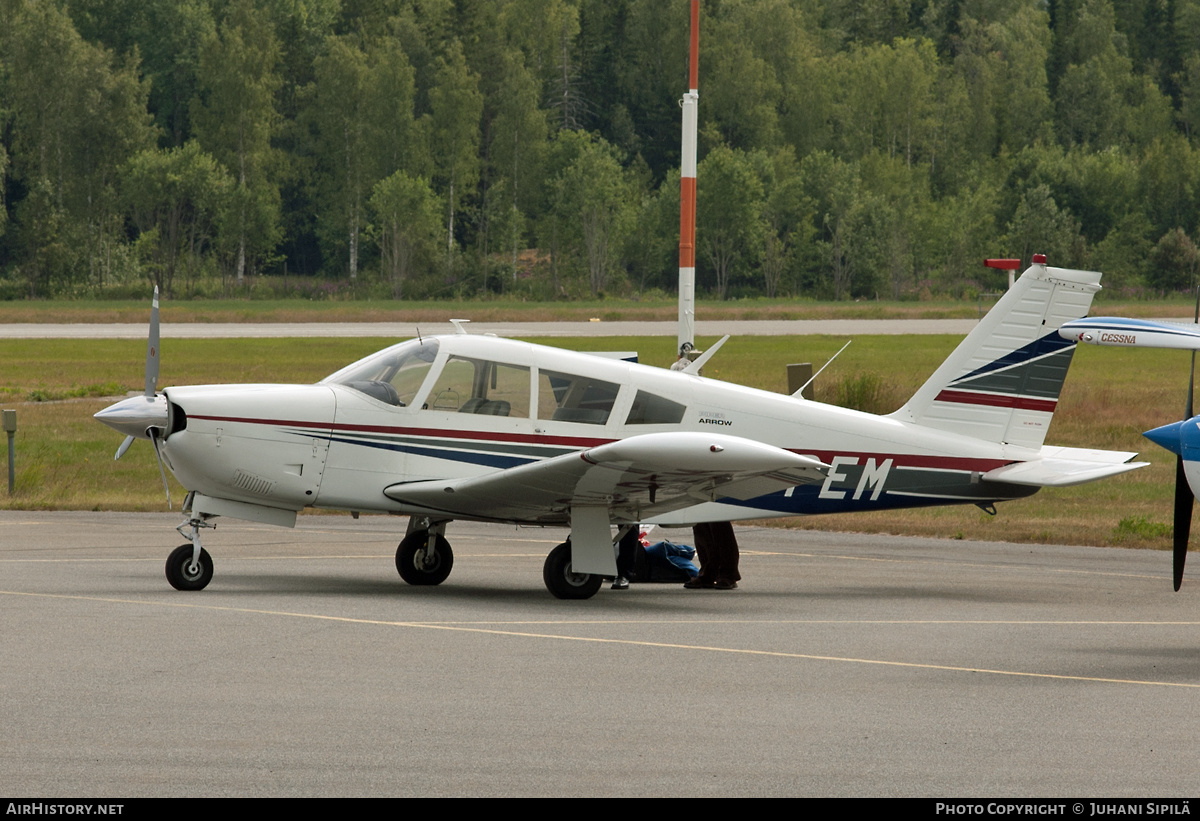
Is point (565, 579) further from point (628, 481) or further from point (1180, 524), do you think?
point (1180, 524)

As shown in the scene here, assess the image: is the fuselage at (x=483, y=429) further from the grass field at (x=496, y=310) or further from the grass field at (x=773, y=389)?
the grass field at (x=496, y=310)

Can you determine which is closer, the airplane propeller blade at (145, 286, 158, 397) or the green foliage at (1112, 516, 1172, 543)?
the airplane propeller blade at (145, 286, 158, 397)

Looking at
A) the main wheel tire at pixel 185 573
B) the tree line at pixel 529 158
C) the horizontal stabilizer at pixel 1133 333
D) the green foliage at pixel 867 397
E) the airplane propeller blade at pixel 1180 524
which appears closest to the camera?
the horizontal stabilizer at pixel 1133 333

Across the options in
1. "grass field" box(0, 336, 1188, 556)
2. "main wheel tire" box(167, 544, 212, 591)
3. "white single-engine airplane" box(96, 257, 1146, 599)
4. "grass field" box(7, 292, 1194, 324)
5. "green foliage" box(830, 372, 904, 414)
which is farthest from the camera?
"grass field" box(7, 292, 1194, 324)

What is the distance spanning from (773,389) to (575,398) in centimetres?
1974

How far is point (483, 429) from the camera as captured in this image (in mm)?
11461

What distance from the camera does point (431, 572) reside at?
39.0ft

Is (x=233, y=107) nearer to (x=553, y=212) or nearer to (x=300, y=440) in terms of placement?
(x=553, y=212)

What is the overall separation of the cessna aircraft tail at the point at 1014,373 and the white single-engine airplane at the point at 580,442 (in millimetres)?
18

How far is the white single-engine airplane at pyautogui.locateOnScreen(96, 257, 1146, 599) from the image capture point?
10.8 meters

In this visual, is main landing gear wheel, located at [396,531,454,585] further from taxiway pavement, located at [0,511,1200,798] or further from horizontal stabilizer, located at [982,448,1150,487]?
horizontal stabilizer, located at [982,448,1150,487]

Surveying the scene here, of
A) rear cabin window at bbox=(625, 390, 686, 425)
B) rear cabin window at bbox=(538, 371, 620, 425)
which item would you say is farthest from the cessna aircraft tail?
rear cabin window at bbox=(538, 371, 620, 425)

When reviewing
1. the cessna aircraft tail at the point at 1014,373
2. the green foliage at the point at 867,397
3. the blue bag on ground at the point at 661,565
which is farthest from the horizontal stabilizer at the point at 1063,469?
the green foliage at the point at 867,397

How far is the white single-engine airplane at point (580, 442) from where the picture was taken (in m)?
10.8
